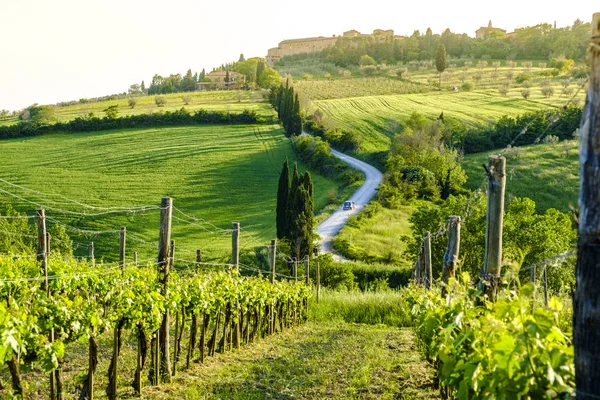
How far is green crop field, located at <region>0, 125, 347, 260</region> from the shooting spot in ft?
140

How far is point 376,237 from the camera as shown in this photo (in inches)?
1581

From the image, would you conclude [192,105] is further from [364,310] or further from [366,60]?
[366,60]

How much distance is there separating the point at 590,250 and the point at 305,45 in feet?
619

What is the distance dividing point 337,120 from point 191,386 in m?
67.5

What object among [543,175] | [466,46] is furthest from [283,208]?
[466,46]

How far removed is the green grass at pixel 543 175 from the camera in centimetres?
4634

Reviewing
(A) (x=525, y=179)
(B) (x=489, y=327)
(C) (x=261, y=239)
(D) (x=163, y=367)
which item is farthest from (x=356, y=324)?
(A) (x=525, y=179)

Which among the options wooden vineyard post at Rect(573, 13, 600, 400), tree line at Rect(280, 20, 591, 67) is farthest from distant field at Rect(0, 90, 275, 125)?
wooden vineyard post at Rect(573, 13, 600, 400)

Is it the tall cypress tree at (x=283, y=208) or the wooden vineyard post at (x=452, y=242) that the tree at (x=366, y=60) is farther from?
the wooden vineyard post at (x=452, y=242)

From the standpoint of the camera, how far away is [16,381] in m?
6.77

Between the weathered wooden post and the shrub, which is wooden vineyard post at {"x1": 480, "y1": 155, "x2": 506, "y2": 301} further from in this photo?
the shrub

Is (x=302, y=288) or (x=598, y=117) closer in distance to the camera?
(x=598, y=117)

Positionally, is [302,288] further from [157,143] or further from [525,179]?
[157,143]

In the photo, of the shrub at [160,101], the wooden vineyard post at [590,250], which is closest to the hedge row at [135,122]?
the shrub at [160,101]
